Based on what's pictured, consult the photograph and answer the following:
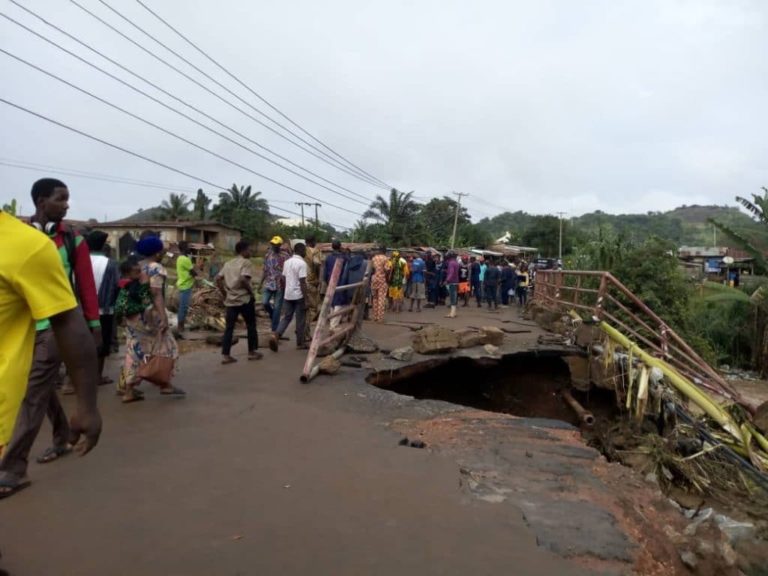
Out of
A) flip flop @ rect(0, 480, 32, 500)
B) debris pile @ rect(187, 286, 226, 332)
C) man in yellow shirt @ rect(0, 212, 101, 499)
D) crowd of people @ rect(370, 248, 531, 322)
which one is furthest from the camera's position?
crowd of people @ rect(370, 248, 531, 322)

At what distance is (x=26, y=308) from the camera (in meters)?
1.74

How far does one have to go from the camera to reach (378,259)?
11234 millimetres

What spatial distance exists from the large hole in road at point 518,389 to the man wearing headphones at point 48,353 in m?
5.34

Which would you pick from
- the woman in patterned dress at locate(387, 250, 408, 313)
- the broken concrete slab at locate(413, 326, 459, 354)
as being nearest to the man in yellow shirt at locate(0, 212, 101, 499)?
the broken concrete slab at locate(413, 326, 459, 354)

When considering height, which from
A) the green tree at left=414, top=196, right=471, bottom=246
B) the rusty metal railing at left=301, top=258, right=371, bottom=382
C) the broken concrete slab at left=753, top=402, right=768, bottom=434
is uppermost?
the green tree at left=414, top=196, right=471, bottom=246

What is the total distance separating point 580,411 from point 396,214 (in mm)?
35240

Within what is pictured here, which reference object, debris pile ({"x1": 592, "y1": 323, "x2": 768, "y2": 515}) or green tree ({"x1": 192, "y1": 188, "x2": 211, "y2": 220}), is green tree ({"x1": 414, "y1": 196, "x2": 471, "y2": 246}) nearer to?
green tree ({"x1": 192, "y1": 188, "x2": 211, "y2": 220})

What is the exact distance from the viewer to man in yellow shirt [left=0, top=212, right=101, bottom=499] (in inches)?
65.1

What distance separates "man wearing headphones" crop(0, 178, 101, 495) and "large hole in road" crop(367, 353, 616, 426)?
534 centimetres

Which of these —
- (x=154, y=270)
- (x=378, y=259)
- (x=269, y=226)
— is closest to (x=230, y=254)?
(x=269, y=226)

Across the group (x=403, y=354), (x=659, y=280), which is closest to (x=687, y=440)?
(x=403, y=354)

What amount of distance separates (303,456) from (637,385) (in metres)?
4.82

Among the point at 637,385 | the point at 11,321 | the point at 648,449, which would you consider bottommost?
the point at 648,449

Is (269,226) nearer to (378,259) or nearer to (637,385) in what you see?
(378,259)
